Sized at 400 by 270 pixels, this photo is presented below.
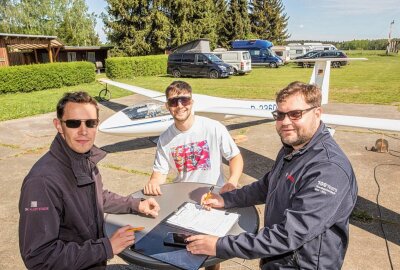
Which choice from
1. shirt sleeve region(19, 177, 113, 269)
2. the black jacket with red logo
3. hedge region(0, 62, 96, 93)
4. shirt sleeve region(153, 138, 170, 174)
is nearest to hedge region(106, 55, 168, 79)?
hedge region(0, 62, 96, 93)

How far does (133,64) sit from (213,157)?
2744 cm

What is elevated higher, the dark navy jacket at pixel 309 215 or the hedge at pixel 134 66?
the hedge at pixel 134 66

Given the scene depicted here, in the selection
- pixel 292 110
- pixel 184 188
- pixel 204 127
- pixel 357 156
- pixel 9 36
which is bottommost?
pixel 357 156

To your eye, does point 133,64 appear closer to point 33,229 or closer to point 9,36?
point 9,36

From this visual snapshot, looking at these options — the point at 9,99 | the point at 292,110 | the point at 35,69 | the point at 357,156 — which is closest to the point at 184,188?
the point at 292,110

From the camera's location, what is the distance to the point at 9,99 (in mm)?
17641

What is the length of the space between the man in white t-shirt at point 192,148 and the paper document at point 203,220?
91cm

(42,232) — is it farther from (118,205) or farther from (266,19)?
(266,19)

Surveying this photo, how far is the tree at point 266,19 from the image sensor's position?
62344 millimetres

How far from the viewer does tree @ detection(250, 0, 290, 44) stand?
6234 centimetres

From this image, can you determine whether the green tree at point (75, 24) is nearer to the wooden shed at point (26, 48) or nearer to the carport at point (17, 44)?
the wooden shed at point (26, 48)

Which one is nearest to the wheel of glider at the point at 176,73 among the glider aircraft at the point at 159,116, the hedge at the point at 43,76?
the hedge at the point at 43,76

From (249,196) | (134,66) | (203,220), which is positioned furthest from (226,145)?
(134,66)

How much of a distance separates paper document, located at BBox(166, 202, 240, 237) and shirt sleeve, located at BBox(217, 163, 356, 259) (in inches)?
19.2
